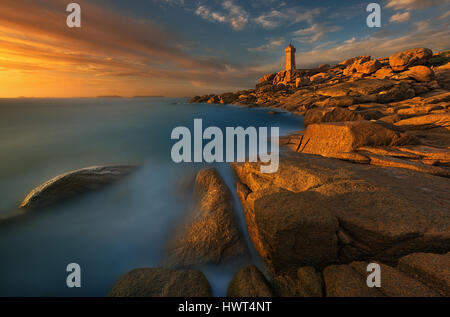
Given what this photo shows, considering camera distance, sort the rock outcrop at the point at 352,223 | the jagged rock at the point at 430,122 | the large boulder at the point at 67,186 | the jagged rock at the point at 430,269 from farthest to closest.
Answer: the jagged rock at the point at 430,122, the large boulder at the point at 67,186, the rock outcrop at the point at 352,223, the jagged rock at the point at 430,269

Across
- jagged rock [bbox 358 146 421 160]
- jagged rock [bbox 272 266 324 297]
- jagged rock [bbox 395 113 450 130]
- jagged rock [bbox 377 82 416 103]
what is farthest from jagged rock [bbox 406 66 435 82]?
Answer: jagged rock [bbox 272 266 324 297]

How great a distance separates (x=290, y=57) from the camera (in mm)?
75562

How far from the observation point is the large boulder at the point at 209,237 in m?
3.74

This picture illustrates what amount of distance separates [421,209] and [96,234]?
7.30 meters

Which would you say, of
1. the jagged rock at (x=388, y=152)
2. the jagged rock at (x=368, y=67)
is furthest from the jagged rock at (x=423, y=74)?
the jagged rock at (x=388, y=152)

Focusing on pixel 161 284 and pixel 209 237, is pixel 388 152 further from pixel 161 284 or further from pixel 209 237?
pixel 161 284

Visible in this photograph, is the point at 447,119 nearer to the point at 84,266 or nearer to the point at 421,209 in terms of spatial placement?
the point at 421,209

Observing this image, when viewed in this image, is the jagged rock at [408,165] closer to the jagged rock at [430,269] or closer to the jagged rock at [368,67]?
the jagged rock at [430,269]

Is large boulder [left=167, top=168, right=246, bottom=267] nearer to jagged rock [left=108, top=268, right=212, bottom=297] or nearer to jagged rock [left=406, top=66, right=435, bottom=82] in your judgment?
jagged rock [left=108, top=268, right=212, bottom=297]

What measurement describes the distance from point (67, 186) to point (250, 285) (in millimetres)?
6238

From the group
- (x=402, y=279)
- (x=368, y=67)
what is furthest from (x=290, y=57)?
(x=402, y=279)

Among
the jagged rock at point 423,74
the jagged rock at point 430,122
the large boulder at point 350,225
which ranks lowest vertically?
the large boulder at point 350,225

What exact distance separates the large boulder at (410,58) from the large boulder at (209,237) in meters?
45.1
